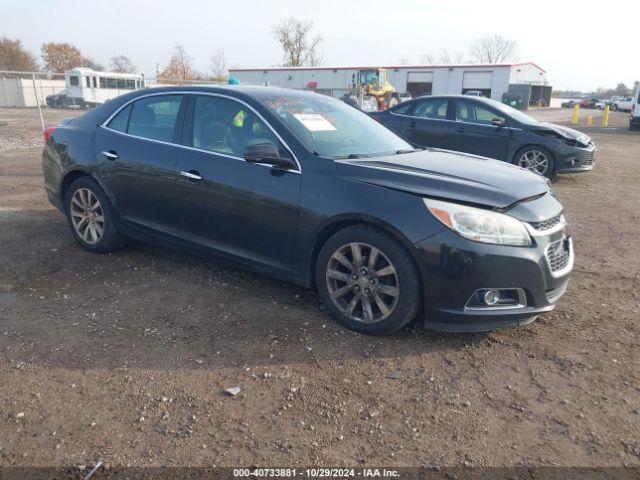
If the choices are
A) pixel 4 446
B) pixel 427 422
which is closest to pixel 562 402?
pixel 427 422

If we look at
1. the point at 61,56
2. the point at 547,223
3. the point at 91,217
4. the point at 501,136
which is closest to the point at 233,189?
the point at 91,217

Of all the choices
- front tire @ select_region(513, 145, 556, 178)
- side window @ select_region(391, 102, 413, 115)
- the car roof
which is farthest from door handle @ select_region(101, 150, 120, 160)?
front tire @ select_region(513, 145, 556, 178)

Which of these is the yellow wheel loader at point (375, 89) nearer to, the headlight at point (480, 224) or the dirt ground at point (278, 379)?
the dirt ground at point (278, 379)

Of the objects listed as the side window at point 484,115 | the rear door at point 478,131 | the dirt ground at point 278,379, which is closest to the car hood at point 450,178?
the dirt ground at point 278,379

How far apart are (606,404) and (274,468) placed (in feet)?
6.27

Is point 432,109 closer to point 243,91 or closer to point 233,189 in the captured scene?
point 243,91

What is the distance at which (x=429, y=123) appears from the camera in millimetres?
10047

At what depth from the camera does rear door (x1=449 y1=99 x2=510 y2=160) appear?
9586 mm

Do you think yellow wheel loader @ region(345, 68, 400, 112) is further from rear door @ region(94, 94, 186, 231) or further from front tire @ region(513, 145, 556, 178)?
rear door @ region(94, 94, 186, 231)

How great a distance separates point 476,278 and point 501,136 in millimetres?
7089

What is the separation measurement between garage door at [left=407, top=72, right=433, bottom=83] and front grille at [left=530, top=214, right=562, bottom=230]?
49.9 meters

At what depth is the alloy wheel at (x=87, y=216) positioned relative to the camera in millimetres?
5120

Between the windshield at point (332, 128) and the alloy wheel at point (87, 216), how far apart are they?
216 centimetres

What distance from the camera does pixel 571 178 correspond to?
10.5 metres
